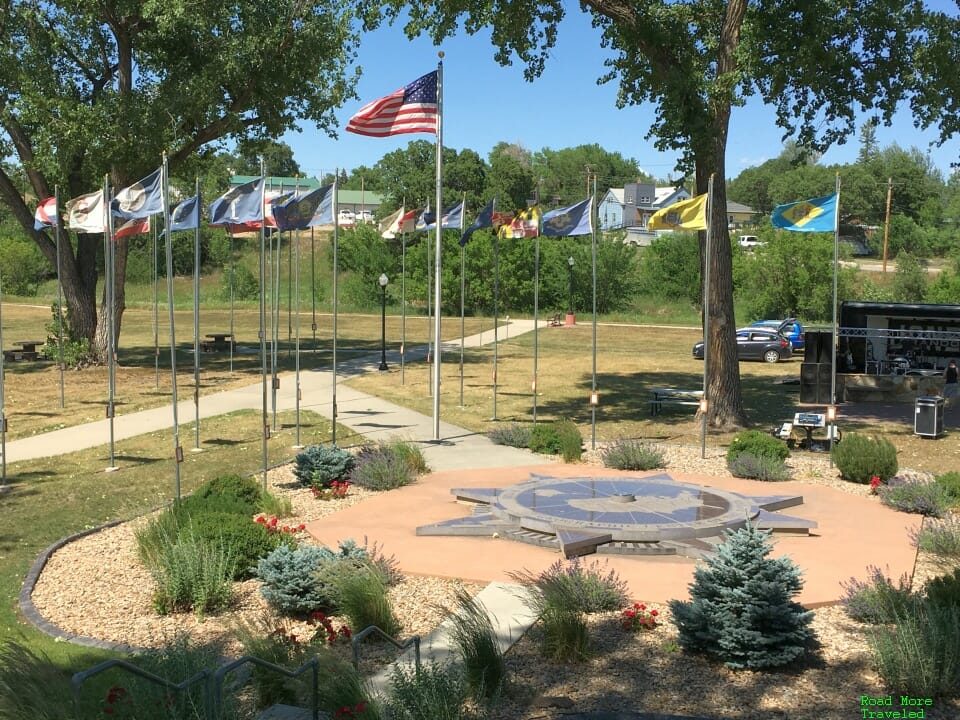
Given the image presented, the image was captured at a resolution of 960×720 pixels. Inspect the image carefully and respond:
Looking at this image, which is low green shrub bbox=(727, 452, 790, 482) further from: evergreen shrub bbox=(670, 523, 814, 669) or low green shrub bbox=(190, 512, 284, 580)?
low green shrub bbox=(190, 512, 284, 580)

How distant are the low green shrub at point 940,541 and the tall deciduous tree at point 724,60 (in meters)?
8.64

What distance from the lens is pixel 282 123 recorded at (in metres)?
35.5

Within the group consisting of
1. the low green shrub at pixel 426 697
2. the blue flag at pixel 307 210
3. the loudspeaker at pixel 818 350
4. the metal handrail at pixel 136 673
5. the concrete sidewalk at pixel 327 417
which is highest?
the blue flag at pixel 307 210

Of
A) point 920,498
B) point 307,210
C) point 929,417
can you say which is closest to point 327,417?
point 307,210

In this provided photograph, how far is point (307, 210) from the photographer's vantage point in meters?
19.0

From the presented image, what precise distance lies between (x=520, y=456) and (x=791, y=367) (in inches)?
904

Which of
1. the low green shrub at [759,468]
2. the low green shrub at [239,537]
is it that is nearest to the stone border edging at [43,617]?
the low green shrub at [239,537]

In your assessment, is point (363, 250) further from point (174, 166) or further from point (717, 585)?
point (717, 585)

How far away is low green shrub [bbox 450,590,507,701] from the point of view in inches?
333

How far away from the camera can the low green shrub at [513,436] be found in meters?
21.3

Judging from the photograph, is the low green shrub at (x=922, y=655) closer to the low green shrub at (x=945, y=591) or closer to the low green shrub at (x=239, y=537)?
the low green shrub at (x=945, y=591)

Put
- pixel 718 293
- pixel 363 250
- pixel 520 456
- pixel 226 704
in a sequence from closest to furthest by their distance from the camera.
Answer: pixel 226 704, pixel 520 456, pixel 718 293, pixel 363 250

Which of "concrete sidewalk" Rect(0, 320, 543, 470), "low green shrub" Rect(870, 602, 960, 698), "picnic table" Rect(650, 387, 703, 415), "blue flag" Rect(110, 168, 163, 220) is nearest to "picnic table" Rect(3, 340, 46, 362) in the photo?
"concrete sidewalk" Rect(0, 320, 543, 470)

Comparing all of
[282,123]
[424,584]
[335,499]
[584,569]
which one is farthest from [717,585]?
[282,123]
